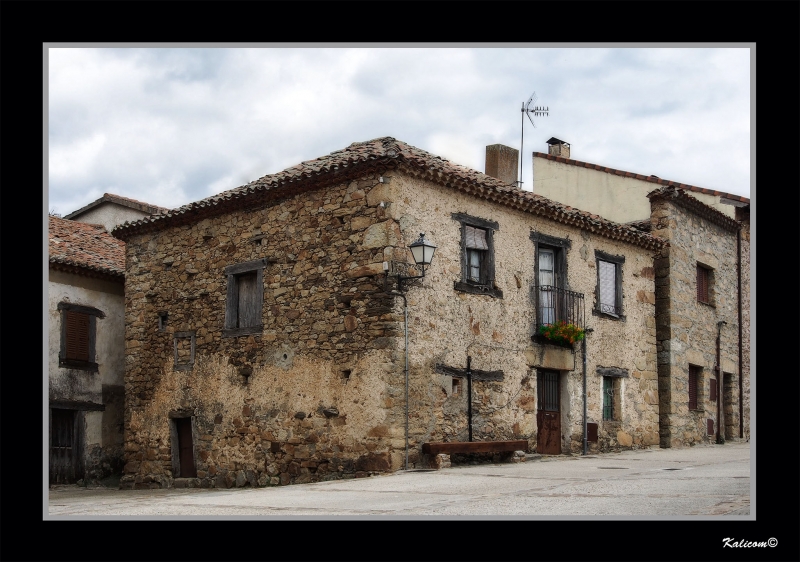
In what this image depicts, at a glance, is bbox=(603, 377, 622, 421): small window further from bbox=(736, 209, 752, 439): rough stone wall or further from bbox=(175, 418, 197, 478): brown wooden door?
bbox=(175, 418, 197, 478): brown wooden door

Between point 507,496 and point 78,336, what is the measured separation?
12.1 metres

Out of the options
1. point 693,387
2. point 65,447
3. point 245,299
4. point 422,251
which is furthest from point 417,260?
point 693,387

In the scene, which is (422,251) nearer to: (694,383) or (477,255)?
(477,255)

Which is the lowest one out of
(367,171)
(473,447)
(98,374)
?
(473,447)

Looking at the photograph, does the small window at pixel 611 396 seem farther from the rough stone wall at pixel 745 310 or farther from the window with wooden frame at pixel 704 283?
the rough stone wall at pixel 745 310

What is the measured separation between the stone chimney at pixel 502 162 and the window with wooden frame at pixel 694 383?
6.18 m

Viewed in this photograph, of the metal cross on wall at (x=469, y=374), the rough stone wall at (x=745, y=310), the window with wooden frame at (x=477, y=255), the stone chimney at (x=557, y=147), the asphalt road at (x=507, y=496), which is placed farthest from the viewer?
the stone chimney at (x=557, y=147)

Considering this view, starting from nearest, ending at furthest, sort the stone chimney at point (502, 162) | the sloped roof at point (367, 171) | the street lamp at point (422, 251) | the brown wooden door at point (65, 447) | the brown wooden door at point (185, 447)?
1. the street lamp at point (422, 251)
2. the sloped roof at point (367, 171)
3. the brown wooden door at point (185, 447)
4. the brown wooden door at point (65, 447)
5. the stone chimney at point (502, 162)

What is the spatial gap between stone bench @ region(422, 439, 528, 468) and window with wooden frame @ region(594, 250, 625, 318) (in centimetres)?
418

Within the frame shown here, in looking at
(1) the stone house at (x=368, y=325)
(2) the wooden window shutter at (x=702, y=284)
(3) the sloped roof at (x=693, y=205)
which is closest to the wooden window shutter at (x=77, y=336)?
(1) the stone house at (x=368, y=325)

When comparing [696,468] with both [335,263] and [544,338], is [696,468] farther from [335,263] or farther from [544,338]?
[335,263]

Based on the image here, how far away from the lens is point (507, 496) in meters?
10.5

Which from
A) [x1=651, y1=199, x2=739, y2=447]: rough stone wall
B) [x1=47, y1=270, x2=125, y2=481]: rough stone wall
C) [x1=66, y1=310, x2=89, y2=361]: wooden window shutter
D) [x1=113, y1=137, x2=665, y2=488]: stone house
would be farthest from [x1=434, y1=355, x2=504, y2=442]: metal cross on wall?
[x1=66, y1=310, x2=89, y2=361]: wooden window shutter

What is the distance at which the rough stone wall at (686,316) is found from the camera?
2069 cm
